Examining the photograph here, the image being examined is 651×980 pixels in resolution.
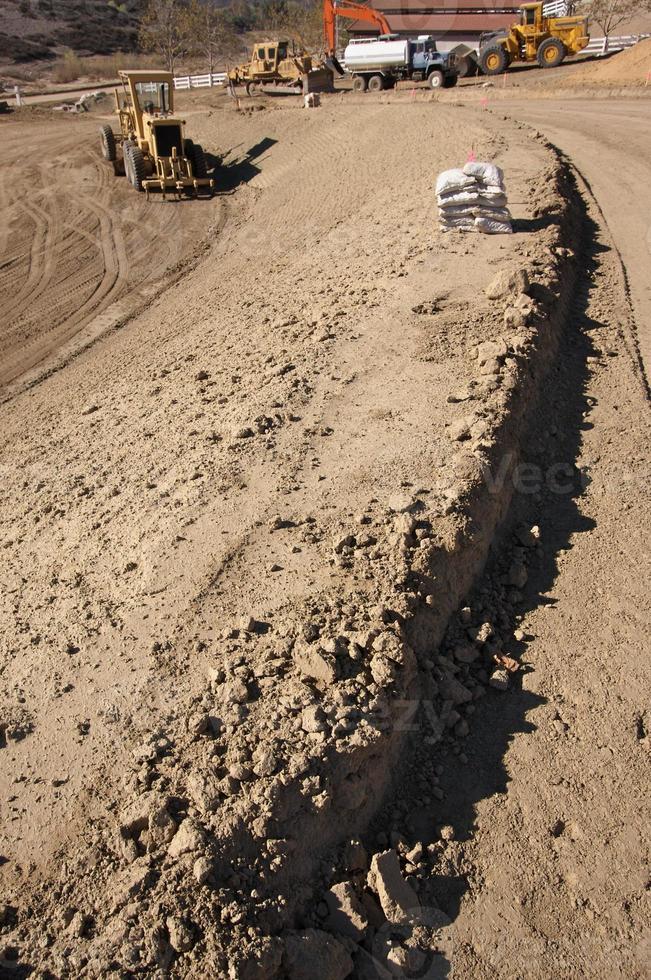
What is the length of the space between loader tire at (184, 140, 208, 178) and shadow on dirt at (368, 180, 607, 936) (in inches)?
445

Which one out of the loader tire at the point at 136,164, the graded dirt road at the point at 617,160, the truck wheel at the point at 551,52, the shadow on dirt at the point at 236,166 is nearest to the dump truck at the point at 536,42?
the truck wheel at the point at 551,52

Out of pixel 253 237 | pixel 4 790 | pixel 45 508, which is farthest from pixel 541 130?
pixel 4 790

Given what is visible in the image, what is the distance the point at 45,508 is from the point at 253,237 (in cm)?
937

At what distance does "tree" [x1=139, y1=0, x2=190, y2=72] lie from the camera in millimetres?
38844

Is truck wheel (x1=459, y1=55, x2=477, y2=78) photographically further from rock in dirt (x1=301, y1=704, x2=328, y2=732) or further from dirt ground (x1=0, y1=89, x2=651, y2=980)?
rock in dirt (x1=301, y1=704, x2=328, y2=732)

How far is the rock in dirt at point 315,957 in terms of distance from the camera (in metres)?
3.31

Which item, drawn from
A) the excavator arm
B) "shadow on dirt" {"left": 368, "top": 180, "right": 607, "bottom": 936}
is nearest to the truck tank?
the excavator arm

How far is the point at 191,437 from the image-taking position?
688cm

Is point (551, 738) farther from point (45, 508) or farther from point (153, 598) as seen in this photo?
point (45, 508)

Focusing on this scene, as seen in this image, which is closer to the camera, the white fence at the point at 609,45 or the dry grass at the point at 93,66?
the white fence at the point at 609,45

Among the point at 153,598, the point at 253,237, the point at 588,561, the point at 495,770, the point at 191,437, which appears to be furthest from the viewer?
the point at 253,237

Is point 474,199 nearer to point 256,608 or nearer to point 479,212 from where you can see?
point 479,212

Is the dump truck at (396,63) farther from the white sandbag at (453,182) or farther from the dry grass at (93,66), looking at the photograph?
the white sandbag at (453,182)

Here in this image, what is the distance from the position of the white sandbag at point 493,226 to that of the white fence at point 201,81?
29208 mm
